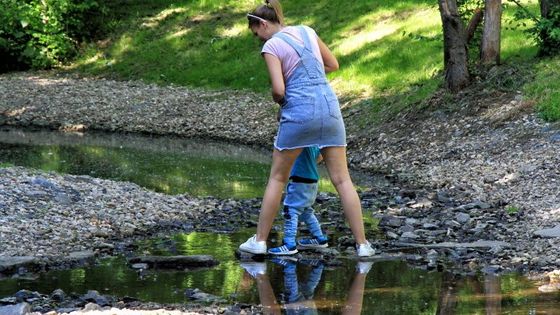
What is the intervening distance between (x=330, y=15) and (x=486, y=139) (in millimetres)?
13302

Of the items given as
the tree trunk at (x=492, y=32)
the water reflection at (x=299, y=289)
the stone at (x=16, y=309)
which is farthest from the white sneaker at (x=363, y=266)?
the tree trunk at (x=492, y=32)

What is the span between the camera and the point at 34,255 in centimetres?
929

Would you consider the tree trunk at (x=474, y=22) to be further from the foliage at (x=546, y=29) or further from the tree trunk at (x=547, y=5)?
the tree trunk at (x=547, y=5)

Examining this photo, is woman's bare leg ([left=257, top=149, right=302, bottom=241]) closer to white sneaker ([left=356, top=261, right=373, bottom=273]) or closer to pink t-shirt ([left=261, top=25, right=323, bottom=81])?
pink t-shirt ([left=261, top=25, right=323, bottom=81])

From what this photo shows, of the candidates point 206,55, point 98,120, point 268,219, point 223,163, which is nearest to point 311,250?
point 268,219

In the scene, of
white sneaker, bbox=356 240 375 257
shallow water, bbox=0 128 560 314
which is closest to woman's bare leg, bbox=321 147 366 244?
white sneaker, bbox=356 240 375 257

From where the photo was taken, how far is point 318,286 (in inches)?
317

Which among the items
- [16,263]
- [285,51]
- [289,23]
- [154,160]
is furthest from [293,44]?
[289,23]

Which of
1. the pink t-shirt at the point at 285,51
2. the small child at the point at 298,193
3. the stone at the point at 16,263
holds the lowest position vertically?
the stone at the point at 16,263

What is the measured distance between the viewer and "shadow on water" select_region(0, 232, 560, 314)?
7320 mm

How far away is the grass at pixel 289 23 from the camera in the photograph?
815 inches

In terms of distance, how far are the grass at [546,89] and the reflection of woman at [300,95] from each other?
6.87m

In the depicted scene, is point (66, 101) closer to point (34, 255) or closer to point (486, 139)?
point (486, 139)

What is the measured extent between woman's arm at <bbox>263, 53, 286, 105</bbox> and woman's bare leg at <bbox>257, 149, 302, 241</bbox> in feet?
1.69
